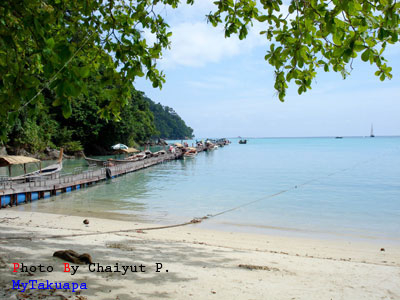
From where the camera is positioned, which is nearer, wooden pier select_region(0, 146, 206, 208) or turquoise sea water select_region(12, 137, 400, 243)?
turquoise sea water select_region(12, 137, 400, 243)

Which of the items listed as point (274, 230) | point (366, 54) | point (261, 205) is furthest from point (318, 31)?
point (261, 205)

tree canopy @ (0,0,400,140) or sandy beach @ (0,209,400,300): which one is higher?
tree canopy @ (0,0,400,140)

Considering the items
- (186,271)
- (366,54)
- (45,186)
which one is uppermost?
(366,54)

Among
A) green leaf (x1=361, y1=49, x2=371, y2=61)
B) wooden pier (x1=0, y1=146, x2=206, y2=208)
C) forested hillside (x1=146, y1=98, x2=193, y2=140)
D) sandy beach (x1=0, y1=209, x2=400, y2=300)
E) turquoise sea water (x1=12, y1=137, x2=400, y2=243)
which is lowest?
turquoise sea water (x1=12, y1=137, x2=400, y2=243)

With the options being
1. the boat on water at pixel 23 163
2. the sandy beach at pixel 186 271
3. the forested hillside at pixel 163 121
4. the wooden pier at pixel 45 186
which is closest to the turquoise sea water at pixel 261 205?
the wooden pier at pixel 45 186

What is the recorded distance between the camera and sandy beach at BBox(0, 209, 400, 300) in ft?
15.0

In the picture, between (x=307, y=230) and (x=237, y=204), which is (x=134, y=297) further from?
(x=237, y=204)

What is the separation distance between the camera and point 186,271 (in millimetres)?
5676

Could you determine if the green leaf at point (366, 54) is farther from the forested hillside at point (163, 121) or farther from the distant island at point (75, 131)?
the forested hillside at point (163, 121)

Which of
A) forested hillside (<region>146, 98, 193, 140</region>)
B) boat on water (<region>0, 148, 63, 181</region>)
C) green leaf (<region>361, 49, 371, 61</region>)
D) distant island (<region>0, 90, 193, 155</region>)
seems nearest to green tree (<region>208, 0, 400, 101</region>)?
green leaf (<region>361, 49, 371, 61</region>)

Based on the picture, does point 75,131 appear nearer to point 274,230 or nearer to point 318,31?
point 274,230

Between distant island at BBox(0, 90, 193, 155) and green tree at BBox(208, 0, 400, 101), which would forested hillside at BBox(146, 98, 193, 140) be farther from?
green tree at BBox(208, 0, 400, 101)

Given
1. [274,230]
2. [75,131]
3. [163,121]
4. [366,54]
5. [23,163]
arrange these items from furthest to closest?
1. [163,121]
2. [75,131]
3. [23,163]
4. [274,230]
5. [366,54]

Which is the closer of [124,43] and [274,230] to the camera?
[124,43]
